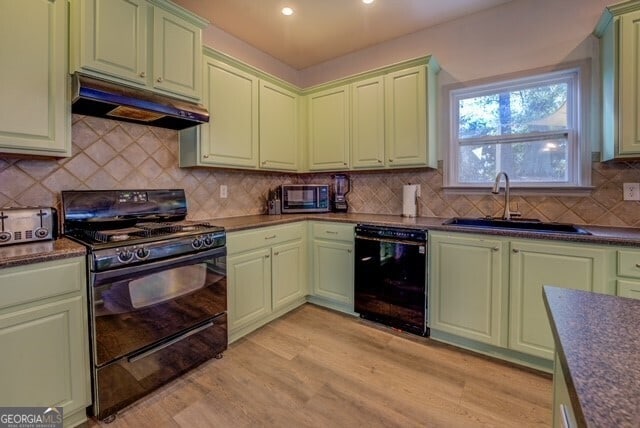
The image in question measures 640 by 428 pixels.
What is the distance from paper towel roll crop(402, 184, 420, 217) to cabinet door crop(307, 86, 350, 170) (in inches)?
25.2

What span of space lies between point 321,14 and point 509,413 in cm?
307

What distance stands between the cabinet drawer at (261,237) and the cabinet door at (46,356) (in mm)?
941

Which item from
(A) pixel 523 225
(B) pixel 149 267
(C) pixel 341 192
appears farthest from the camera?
(C) pixel 341 192

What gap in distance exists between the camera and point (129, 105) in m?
1.79

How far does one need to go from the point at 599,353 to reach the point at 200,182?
8.88ft

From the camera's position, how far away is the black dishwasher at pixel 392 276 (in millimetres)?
2322

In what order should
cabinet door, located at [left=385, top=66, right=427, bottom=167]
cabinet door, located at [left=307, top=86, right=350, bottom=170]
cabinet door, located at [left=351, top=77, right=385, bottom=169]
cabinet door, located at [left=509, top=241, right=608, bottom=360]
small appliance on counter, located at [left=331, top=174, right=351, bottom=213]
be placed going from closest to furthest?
cabinet door, located at [left=509, top=241, right=608, bottom=360]
cabinet door, located at [left=385, top=66, right=427, bottom=167]
cabinet door, located at [left=351, top=77, right=385, bottom=169]
cabinet door, located at [left=307, top=86, right=350, bottom=170]
small appliance on counter, located at [left=331, top=174, right=351, bottom=213]

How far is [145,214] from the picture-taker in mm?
2234

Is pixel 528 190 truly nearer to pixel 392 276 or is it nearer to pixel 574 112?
pixel 574 112

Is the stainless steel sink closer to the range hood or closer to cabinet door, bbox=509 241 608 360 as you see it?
cabinet door, bbox=509 241 608 360

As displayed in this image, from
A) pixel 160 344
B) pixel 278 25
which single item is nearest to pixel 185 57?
pixel 278 25

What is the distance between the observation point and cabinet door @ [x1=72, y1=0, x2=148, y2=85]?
5.50 feet

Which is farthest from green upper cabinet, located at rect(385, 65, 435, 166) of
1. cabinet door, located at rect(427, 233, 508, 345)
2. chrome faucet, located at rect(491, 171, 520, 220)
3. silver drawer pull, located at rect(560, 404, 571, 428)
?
silver drawer pull, located at rect(560, 404, 571, 428)

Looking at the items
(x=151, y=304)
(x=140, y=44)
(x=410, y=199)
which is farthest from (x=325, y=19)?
(x=151, y=304)
